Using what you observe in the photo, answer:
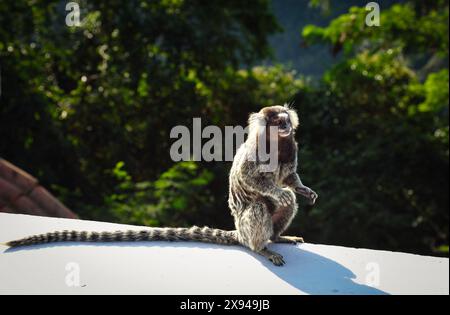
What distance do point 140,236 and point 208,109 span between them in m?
7.76

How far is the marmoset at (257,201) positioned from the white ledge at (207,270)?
0.28ft

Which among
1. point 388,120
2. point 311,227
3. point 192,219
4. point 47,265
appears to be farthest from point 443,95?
point 47,265

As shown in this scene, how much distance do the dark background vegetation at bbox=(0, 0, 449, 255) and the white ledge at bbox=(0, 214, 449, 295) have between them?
5.39 meters

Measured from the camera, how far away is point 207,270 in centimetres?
370

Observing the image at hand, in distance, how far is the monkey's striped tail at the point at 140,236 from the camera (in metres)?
4.32

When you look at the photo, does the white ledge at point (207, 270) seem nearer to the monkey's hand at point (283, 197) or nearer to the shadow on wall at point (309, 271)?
the shadow on wall at point (309, 271)

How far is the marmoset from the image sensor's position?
13.1 ft

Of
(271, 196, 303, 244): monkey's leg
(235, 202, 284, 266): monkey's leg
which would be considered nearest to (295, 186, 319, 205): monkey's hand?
(271, 196, 303, 244): monkey's leg

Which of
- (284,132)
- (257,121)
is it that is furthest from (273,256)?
(257,121)

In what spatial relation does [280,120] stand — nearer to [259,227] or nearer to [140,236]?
[259,227]

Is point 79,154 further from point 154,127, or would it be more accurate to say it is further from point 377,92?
point 377,92

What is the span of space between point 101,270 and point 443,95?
7821mm

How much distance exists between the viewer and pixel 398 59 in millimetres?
12305

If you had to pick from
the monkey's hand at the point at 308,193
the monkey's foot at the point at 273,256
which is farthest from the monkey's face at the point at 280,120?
the monkey's foot at the point at 273,256
